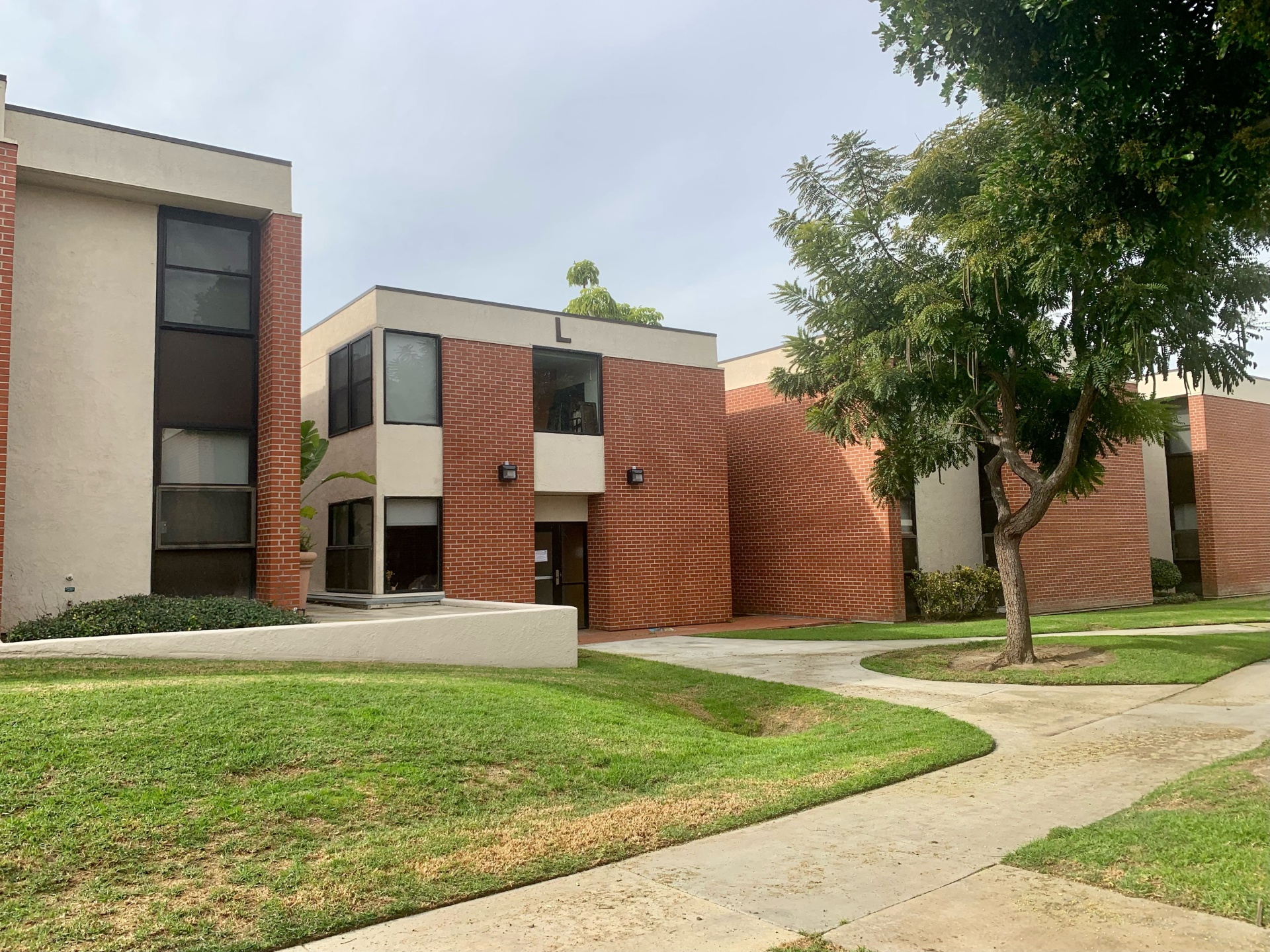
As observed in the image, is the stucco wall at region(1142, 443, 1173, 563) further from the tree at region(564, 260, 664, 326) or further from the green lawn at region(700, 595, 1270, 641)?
the tree at region(564, 260, 664, 326)

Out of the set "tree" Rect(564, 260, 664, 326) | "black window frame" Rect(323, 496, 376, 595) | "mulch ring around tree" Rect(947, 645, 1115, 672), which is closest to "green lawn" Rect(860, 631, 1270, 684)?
"mulch ring around tree" Rect(947, 645, 1115, 672)

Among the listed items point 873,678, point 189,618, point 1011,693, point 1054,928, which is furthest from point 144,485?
point 1054,928

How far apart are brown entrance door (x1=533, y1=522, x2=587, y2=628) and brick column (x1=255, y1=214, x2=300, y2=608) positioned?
6.29 metres

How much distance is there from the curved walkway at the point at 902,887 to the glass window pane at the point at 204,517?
9687 millimetres

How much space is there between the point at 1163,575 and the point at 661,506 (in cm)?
1494

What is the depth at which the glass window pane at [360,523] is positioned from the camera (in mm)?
16812

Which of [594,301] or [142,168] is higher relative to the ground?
[594,301]

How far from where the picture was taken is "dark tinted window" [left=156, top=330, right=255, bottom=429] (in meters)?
12.8

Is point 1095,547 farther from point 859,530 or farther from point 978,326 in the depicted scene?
point 978,326

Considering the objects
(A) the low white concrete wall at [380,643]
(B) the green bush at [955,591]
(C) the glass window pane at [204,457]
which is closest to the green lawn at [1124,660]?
(A) the low white concrete wall at [380,643]

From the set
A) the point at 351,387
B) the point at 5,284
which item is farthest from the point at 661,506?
the point at 5,284

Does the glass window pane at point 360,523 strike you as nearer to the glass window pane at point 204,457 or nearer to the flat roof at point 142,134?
the glass window pane at point 204,457

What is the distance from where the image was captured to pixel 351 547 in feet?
57.0

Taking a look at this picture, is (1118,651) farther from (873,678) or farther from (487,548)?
(487,548)
